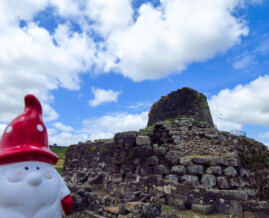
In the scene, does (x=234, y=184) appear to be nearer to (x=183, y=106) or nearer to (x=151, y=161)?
(x=151, y=161)

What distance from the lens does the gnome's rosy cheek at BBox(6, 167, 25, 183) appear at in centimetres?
273

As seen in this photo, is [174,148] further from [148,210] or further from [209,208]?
[148,210]

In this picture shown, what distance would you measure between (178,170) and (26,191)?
6.73 m


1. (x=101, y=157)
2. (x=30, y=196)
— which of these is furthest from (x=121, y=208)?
(x=101, y=157)

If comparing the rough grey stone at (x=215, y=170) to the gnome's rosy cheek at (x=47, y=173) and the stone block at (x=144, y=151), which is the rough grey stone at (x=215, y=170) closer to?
the stone block at (x=144, y=151)

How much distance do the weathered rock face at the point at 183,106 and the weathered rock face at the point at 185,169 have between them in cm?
153

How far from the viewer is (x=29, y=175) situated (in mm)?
2762

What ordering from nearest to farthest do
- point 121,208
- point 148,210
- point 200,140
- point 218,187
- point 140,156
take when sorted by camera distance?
point 148,210 → point 121,208 → point 218,187 → point 140,156 → point 200,140

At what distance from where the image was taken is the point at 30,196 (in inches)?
107

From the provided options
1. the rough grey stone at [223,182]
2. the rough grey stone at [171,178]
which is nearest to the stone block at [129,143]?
the rough grey stone at [171,178]

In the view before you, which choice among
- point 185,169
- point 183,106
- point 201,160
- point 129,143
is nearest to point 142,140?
point 129,143

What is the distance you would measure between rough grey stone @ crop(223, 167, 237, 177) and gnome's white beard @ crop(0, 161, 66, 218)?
6745 millimetres

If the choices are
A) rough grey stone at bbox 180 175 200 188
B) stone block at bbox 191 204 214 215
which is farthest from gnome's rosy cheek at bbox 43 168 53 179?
rough grey stone at bbox 180 175 200 188

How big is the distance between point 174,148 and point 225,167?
2112 mm
